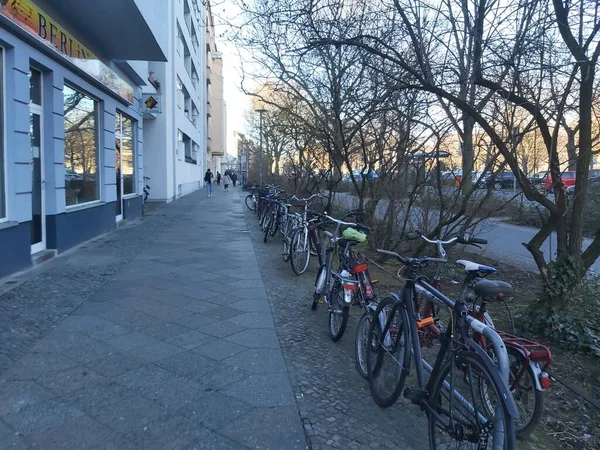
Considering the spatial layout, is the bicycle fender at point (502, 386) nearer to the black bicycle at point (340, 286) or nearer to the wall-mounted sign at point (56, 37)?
the black bicycle at point (340, 286)

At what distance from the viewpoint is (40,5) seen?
23.9 feet

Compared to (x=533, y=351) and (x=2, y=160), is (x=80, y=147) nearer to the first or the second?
(x=2, y=160)

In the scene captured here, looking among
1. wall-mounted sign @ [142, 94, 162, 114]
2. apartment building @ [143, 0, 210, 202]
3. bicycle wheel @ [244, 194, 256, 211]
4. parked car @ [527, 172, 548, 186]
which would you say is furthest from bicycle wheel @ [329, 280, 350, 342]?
wall-mounted sign @ [142, 94, 162, 114]

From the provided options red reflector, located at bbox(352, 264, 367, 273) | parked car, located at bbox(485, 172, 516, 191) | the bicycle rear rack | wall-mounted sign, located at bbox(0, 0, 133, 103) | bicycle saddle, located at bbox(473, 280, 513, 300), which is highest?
wall-mounted sign, located at bbox(0, 0, 133, 103)

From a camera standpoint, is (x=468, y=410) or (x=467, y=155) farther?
(x=467, y=155)

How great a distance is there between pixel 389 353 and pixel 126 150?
40.0 feet

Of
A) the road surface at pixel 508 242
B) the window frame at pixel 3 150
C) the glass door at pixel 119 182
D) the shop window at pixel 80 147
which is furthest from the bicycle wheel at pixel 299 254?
the glass door at pixel 119 182

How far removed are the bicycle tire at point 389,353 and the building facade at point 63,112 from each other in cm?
494

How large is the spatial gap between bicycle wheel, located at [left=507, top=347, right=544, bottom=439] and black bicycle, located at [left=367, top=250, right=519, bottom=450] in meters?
0.41

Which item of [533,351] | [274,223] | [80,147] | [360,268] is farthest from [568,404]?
[80,147]

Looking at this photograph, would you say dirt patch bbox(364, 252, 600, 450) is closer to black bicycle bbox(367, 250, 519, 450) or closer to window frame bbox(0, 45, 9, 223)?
black bicycle bbox(367, 250, 519, 450)

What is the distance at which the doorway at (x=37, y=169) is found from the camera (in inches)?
294

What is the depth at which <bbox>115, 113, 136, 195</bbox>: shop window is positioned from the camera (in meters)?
12.8

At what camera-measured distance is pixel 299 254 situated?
7.23 m
